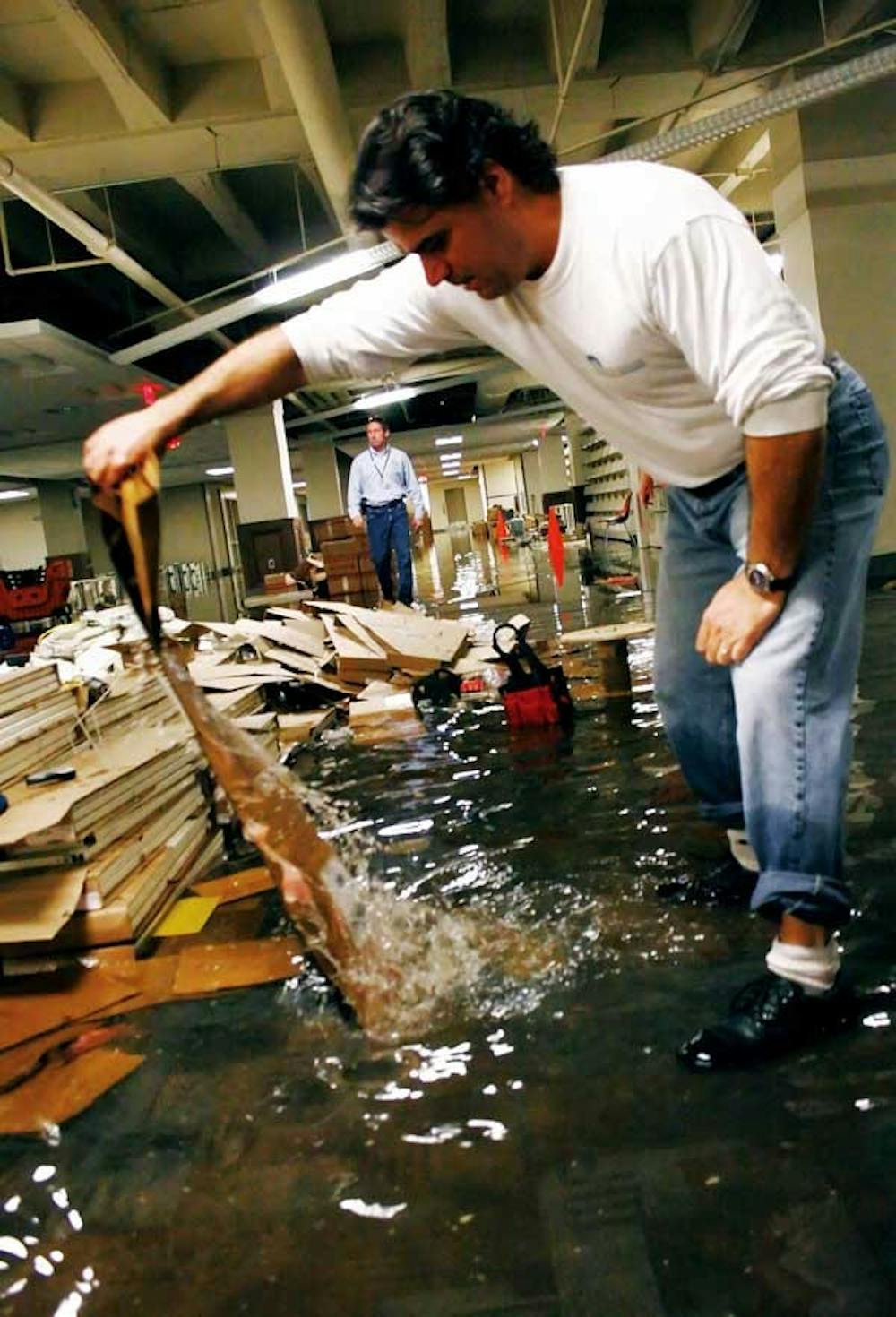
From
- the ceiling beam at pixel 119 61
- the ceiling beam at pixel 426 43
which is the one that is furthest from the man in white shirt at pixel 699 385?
the ceiling beam at pixel 426 43

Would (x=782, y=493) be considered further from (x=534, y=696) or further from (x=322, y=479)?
(x=322, y=479)

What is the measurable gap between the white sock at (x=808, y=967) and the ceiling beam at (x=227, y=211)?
293 inches

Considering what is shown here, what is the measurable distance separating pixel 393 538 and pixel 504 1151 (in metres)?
8.37

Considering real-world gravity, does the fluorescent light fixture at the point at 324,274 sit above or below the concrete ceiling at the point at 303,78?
below

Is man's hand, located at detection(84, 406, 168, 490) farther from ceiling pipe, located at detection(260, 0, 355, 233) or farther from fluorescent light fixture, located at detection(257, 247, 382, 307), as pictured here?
fluorescent light fixture, located at detection(257, 247, 382, 307)

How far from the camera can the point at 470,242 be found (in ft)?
4.57

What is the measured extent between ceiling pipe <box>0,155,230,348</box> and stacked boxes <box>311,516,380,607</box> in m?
3.21

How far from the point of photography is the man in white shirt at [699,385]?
4.24 feet

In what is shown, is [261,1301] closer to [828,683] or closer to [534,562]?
[828,683]

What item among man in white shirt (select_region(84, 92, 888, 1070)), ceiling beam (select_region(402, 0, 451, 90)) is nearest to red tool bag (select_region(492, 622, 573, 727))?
man in white shirt (select_region(84, 92, 888, 1070))

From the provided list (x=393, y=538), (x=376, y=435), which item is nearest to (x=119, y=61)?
(x=376, y=435)

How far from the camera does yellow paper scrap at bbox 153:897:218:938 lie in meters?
2.36

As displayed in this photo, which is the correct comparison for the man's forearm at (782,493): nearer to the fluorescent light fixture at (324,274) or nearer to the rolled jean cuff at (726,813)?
the rolled jean cuff at (726,813)

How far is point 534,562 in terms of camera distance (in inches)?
672
